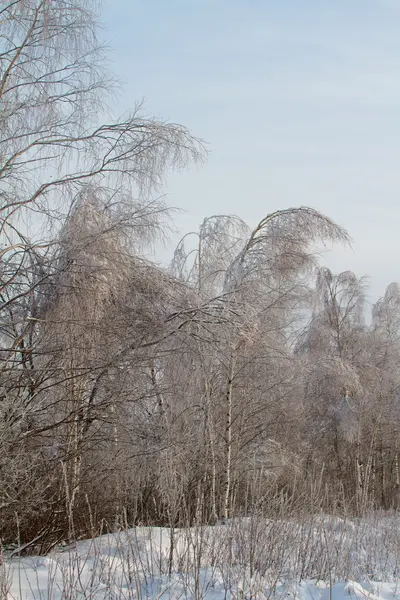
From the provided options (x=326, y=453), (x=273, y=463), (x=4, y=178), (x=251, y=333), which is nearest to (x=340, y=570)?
(x=251, y=333)

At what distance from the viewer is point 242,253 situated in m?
10.9

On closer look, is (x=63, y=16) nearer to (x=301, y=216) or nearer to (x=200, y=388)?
(x=301, y=216)

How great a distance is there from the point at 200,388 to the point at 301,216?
3367 millimetres

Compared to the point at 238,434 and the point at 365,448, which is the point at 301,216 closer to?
the point at 238,434

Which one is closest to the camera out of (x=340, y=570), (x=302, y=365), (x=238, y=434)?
(x=340, y=570)

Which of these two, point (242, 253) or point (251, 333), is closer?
point (251, 333)

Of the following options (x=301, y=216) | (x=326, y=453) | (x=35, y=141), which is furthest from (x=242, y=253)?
(x=326, y=453)

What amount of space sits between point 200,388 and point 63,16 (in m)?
6.32

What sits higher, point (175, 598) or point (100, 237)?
point (100, 237)

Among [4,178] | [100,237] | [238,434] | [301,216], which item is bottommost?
[238,434]

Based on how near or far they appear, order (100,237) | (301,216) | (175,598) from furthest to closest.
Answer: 1. (301,216)
2. (100,237)
3. (175,598)

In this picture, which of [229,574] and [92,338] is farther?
[92,338]

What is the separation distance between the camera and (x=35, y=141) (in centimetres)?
688

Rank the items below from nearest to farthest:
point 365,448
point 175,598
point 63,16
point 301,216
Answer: point 175,598, point 63,16, point 301,216, point 365,448
